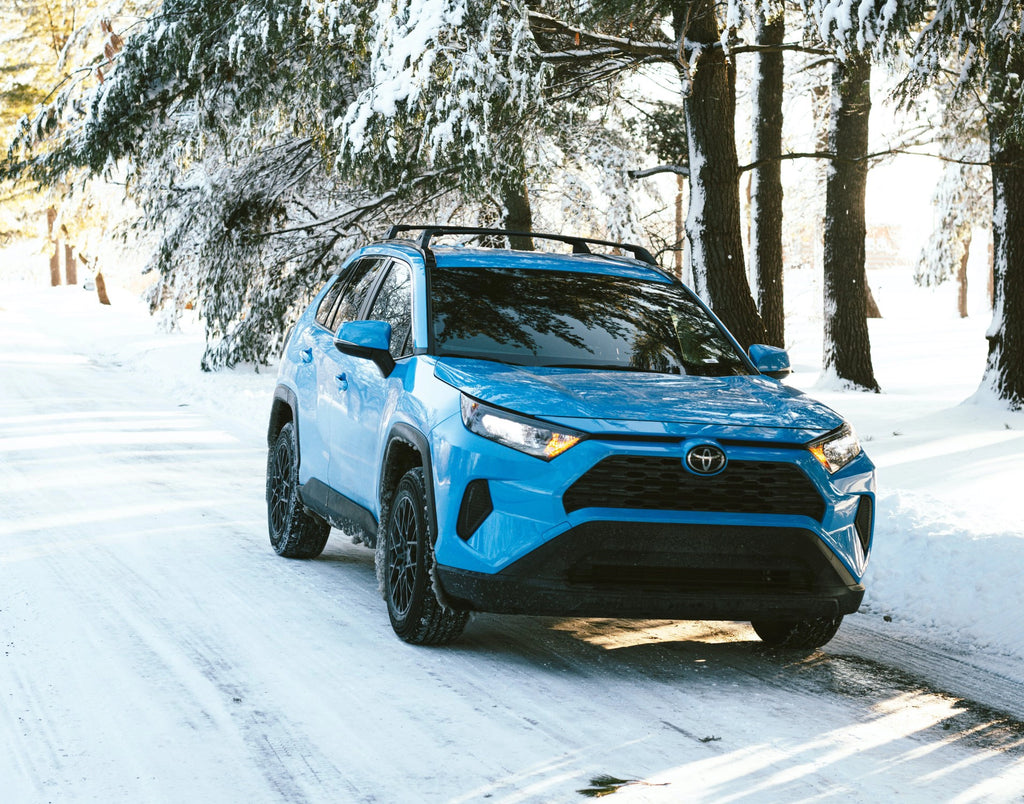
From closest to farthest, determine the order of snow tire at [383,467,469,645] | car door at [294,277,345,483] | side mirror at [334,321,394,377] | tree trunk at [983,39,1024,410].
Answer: snow tire at [383,467,469,645], side mirror at [334,321,394,377], car door at [294,277,345,483], tree trunk at [983,39,1024,410]

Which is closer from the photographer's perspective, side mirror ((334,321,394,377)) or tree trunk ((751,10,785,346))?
side mirror ((334,321,394,377))

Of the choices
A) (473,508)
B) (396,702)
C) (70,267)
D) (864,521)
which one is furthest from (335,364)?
(70,267)

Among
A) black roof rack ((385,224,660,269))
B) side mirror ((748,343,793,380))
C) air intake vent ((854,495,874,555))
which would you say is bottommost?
air intake vent ((854,495,874,555))

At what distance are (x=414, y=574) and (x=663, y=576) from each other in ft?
3.91

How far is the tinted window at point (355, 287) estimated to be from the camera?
25.1 feet

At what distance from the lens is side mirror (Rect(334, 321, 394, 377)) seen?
6.36 m

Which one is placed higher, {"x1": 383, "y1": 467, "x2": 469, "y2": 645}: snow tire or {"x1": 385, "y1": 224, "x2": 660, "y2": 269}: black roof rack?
{"x1": 385, "y1": 224, "x2": 660, "y2": 269}: black roof rack

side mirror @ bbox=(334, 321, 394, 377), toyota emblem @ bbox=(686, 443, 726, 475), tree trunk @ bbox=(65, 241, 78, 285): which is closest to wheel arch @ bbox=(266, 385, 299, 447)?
side mirror @ bbox=(334, 321, 394, 377)

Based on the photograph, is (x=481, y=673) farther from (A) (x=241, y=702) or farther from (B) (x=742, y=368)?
(B) (x=742, y=368)

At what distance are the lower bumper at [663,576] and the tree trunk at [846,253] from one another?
15.5 m

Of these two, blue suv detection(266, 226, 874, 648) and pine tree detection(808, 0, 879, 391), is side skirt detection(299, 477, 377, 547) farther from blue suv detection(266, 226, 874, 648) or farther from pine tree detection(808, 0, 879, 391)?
pine tree detection(808, 0, 879, 391)

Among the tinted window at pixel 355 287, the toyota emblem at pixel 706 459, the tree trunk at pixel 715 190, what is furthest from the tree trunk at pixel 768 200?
the toyota emblem at pixel 706 459

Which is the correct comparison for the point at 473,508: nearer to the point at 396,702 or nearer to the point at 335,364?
the point at 396,702

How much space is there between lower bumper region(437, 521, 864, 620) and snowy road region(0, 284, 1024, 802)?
1.16ft
